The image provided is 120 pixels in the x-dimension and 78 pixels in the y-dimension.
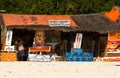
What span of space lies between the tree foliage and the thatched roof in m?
6.82

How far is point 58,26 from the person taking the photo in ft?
65.2

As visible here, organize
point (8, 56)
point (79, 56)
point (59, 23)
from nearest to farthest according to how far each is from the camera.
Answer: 1. point (8, 56)
2. point (79, 56)
3. point (59, 23)

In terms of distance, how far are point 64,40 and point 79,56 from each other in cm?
176

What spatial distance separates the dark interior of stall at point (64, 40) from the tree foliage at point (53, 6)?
7.51 meters

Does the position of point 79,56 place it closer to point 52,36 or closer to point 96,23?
point 52,36

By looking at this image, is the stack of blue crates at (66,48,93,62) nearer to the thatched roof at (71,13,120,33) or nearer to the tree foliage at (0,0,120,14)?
the thatched roof at (71,13,120,33)

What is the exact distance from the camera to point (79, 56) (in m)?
19.2

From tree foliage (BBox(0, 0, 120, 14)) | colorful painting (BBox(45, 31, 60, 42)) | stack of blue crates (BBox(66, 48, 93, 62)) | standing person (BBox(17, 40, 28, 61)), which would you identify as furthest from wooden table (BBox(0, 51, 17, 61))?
tree foliage (BBox(0, 0, 120, 14))

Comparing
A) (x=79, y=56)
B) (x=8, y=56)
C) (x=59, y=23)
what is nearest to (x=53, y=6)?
(x=59, y=23)

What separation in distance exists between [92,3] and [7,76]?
62.4 ft

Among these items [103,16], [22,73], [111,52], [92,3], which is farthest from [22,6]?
[22,73]

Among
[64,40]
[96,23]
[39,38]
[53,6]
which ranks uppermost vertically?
[53,6]

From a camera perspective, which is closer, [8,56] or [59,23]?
[8,56]

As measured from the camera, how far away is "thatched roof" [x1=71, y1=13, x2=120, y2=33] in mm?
20250
